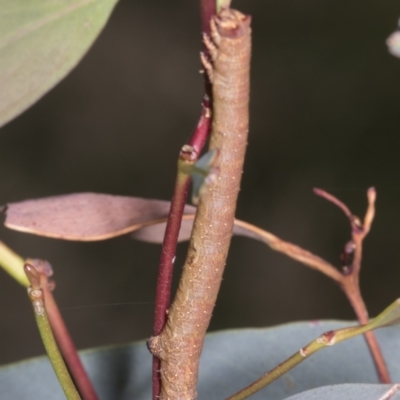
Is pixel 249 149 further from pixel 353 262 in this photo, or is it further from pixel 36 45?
pixel 36 45

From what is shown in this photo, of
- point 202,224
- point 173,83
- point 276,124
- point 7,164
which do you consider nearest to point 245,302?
point 276,124

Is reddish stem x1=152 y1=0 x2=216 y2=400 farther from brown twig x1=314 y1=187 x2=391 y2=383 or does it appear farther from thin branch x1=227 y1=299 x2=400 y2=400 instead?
brown twig x1=314 y1=187 x2=391 y2=383

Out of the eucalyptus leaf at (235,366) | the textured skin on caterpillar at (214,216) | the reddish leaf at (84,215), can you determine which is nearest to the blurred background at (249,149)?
the eucalyptus leaf at (235,366)

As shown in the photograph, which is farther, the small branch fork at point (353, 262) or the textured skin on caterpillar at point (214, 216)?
the small branch fork at point (353, 262)

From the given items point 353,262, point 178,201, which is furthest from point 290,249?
point 178,201

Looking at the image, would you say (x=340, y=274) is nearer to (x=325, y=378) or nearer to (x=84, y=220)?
(x=325, y=378)

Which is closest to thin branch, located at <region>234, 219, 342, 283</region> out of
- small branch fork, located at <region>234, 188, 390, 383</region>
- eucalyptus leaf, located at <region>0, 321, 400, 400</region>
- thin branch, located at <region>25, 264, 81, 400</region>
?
small branch fork, located at <region>234, 188, 390, 383</region>

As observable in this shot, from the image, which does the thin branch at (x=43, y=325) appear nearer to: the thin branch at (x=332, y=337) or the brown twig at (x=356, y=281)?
the thin branch at (x=332, y=337)
